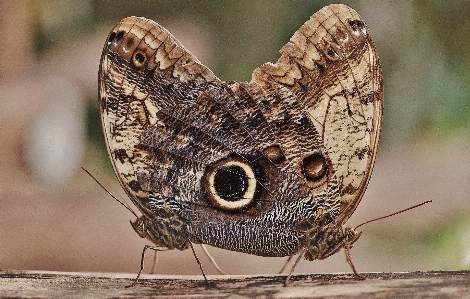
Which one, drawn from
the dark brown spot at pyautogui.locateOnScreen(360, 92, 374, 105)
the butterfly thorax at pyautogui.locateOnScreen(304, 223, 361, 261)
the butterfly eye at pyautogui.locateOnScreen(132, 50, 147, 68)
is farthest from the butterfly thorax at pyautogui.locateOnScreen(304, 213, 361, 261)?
the butterfly eye at pyautogui.locateOnScreen(132, 50, 147, 68)

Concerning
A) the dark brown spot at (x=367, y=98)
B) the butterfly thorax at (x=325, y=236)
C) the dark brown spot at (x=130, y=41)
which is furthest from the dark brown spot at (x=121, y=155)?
the dark brown spot at (x=367, y=98)

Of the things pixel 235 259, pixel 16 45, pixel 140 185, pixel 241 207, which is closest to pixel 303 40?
pixel 241 207

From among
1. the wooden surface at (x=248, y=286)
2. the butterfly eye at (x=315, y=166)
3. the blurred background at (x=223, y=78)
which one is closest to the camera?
the wooden surface at (x=248, y=286)

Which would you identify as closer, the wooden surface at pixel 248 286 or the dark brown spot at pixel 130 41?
the wooden surface at pixel 248 286

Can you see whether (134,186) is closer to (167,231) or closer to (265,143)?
(167,231)

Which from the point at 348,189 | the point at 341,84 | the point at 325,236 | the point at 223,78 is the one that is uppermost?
the point at 223,78

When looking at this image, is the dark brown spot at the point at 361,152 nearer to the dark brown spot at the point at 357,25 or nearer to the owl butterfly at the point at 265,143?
the owl butterfly at the point at 265,143

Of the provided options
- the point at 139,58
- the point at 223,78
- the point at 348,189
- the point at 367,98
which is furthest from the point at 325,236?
the point at 223,78

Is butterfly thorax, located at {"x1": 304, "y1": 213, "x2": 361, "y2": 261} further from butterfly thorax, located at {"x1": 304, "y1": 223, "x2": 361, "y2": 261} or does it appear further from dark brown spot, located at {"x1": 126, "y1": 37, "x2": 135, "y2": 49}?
dark brown spot, located at {"x1": 126, "y1": 37, "x2": 135, "y2": 49}
